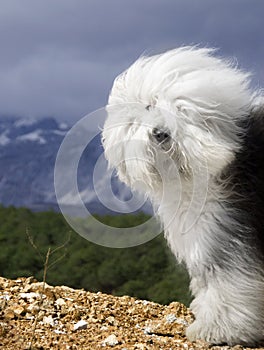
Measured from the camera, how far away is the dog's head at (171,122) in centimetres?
448

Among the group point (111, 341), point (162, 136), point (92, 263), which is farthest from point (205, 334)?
point (92, 263)

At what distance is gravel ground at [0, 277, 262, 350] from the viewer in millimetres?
4559

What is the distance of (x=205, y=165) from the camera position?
4.51 meters

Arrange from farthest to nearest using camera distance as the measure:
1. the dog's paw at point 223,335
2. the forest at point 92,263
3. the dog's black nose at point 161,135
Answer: the forest at point 92,263, the dog's paw at point 223,335, the dog's black nose at point 161,135

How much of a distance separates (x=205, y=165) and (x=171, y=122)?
1.05 feet

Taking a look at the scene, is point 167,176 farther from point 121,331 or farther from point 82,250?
point 82,250

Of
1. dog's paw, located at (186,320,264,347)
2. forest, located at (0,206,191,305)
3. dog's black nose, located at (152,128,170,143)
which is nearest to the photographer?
dog's black nose, located at (152,128,170,143)

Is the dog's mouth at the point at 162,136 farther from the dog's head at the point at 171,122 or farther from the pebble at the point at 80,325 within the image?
the pebble at the point at 80,325

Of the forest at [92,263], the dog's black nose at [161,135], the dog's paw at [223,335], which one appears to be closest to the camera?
the dog's black nose at [161,135]

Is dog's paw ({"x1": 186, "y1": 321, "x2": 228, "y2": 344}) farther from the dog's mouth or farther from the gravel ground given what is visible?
the dog's mouth

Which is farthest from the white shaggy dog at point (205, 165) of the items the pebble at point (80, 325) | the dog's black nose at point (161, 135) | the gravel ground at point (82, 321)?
the pebble at point (80, 325)

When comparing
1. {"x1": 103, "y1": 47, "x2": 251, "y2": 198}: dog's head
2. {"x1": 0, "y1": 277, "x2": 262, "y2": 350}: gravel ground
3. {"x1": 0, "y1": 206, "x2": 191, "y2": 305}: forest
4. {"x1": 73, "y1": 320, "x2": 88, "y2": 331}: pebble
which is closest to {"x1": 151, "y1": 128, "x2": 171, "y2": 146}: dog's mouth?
{"x1": 103, "y1": 47, "x2": 251, "y2": 198}: dog's head

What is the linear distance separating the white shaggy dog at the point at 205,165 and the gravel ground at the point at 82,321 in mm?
346

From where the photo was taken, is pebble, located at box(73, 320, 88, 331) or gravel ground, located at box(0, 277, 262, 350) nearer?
gravel ground, located at box(0, 277, 262, 350)
